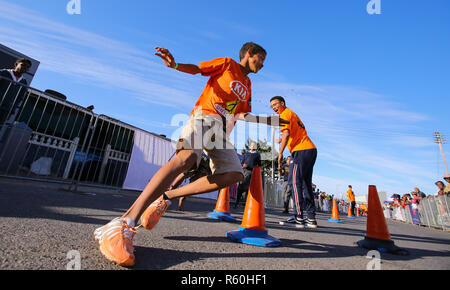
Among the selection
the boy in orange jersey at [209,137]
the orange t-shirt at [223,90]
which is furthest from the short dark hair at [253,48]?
the orange t-shirt at [223,90]

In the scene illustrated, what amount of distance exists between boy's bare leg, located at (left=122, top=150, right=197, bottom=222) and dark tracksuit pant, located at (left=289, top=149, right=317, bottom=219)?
3.10m

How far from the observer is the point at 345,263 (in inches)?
71.4

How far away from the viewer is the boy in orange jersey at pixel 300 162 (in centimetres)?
434

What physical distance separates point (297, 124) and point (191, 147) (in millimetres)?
3294

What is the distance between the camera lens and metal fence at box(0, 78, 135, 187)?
17.1 feet

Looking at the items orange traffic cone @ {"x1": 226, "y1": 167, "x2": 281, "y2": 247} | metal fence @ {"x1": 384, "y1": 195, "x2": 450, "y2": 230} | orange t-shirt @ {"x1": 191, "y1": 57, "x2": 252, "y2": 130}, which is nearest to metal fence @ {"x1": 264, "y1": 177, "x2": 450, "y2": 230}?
metal fence @ {"x1": 384, "y1": 195, "x2": 450, "y2": 230}

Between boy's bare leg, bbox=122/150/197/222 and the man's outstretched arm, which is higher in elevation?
the man's outstretched arm

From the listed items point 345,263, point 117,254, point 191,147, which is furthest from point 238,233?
point 117,254

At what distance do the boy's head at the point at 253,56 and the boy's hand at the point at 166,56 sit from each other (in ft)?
3.38

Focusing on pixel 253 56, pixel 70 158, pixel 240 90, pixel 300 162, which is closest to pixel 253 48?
pixel 253 56

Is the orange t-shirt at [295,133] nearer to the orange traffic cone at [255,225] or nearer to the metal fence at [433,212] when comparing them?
the orange traffic cone at [255,225]

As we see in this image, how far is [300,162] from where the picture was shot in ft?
14.4

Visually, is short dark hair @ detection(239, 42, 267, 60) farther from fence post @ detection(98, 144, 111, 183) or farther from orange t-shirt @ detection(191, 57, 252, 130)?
fence post @ detection(98, 144, 111, 183)
